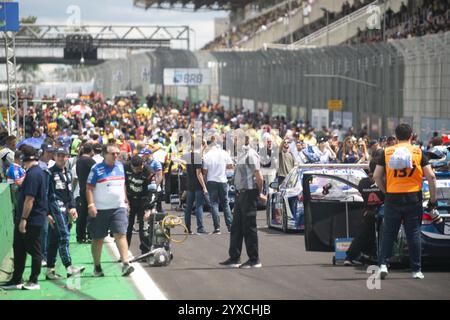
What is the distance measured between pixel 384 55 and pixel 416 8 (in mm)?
12466

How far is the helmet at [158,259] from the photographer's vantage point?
1477 centimetres

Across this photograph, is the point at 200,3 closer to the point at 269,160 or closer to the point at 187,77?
the point at 187,77

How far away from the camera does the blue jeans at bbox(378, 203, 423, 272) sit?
13.0 metres

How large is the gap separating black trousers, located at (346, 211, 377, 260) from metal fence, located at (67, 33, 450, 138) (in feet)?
53.3

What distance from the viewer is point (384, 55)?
36500mm

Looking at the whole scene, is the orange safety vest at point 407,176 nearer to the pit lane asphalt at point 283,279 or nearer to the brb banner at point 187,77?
the pit lane asphalt at point 283,279

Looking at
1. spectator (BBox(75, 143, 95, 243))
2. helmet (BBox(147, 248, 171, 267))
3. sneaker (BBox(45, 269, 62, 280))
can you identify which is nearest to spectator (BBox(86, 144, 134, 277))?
sneaker (BBox(45, 269, 62, 280))

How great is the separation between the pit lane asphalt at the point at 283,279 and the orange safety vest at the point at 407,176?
3.24ft

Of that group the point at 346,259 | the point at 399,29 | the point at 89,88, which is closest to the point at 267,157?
the point at 346,259

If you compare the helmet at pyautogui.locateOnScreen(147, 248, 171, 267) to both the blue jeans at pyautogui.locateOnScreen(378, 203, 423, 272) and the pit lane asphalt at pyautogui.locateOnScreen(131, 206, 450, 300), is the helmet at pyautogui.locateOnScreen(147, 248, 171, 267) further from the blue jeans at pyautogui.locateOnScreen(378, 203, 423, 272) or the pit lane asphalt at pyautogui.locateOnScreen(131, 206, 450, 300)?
the blue jeans at pyautogui.locateOnScreen(378, 203, 423, 272)

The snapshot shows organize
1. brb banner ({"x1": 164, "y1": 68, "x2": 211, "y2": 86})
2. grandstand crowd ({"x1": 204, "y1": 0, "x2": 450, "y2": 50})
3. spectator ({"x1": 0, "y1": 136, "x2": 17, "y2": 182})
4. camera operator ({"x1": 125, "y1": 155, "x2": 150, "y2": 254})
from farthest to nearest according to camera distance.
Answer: brb banner ({"x1": 164, "y1": 68, "x2": 211, "y2": 86}), grandstand crowd ({"x1": 204, "y1": 0, "x2": 450, "y2": 50}), spectator ({"x1": 0, "y1": 136, "x2": 17, "y2": 182}), camera operator ({"x1": 125, "y1": 155, "x2": 150, "y2": 254})

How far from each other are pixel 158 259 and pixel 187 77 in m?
54.1

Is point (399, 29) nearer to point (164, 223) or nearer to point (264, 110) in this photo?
point (264, 110)

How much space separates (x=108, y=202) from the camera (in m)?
13.8
